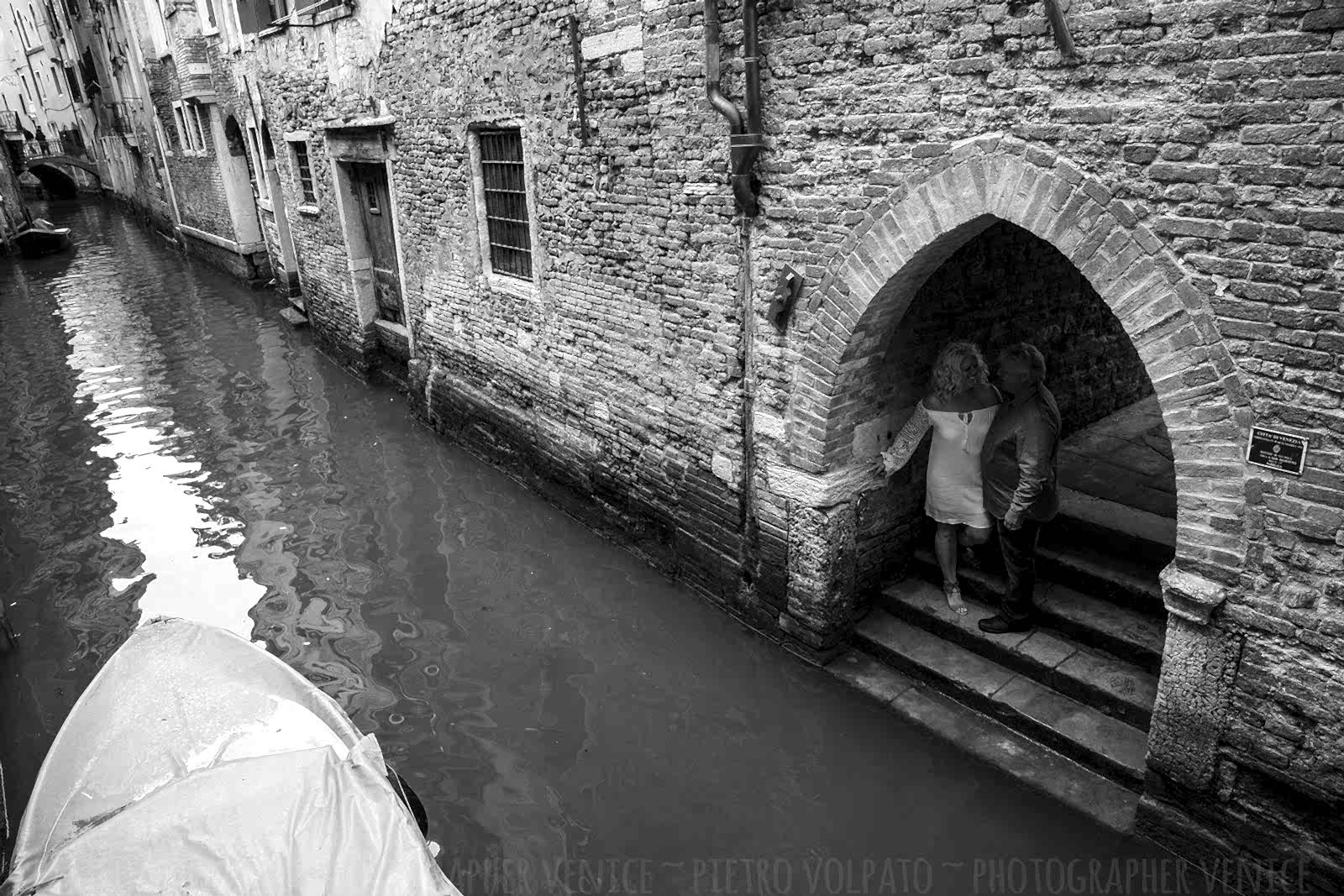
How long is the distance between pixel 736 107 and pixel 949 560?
9.65ft

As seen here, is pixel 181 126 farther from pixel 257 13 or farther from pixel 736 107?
pixel 736 107

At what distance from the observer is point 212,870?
9.29 ft

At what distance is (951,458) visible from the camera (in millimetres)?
4898

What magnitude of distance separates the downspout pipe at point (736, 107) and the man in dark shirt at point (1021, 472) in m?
1.69

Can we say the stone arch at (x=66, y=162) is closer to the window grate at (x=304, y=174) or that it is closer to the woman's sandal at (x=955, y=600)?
the window grate at (x=304, y=174)

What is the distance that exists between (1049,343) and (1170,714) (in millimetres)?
3037

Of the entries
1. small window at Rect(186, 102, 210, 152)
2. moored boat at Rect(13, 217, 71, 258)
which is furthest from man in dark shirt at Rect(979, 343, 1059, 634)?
moored boat at Rect(13, 217, 71, 258)

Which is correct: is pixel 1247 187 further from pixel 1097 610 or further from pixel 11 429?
pixel 11 429

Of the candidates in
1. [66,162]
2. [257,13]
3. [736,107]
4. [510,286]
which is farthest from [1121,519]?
[66,162]

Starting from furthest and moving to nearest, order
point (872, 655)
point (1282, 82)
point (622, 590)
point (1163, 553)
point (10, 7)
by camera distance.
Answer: point (10, 7)
point (622, 590)
point (872, 655)
point (1163, 553)
point (1282, 82)

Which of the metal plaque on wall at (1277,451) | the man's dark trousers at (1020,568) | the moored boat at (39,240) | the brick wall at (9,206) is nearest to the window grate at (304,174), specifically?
the man's dark trousers at (1020,568)

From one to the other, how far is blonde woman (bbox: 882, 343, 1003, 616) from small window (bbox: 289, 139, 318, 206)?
31.1 ft

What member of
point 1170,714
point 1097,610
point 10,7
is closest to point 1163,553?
point 1097,610

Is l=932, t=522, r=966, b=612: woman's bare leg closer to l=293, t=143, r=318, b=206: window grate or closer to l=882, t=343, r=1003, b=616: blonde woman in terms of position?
l=882, t=343, r=1003, b=616: blonde woman
